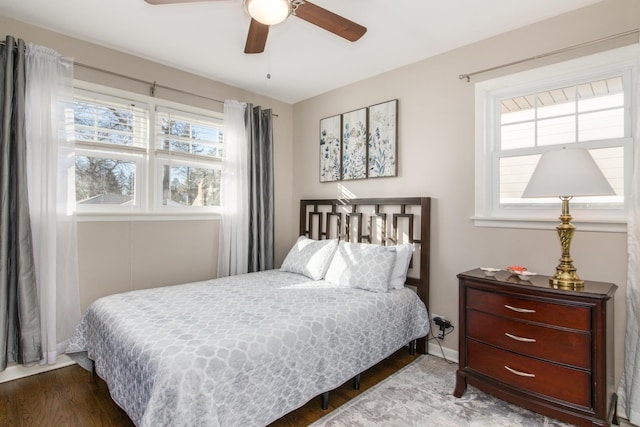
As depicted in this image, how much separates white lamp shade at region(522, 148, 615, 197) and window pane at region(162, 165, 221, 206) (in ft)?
9.24

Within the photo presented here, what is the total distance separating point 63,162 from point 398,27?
2.67 m

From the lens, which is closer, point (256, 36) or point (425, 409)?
point (256, 36)

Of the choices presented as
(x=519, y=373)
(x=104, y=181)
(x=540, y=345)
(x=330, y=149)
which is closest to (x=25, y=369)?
(x=104, y=181)

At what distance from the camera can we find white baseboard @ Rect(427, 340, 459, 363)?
8.86 feet

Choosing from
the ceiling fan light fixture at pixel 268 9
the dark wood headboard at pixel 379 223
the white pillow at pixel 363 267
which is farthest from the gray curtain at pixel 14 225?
the dark wood headboard at pixel 379 223

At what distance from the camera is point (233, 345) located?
5.22ft

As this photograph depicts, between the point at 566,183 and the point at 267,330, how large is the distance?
179 cm

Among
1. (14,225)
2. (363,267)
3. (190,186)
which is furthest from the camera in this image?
(190,186)

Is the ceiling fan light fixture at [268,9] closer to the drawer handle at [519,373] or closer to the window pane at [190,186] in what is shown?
the window pane at [190,186]

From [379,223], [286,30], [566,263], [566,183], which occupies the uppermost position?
[286,30]

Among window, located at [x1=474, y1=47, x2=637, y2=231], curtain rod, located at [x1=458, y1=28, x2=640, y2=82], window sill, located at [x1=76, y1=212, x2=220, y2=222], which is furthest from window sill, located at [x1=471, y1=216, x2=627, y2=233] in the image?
window sill, located at [x1=76, y1=212, x2=220, y2=222]

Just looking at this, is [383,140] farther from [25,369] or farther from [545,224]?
[25,369]

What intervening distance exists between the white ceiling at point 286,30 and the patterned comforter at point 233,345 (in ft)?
5.85

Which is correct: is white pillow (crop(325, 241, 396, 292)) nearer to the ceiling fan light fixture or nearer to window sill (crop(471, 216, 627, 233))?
window sill (crop(471, 216, 627, 233))
